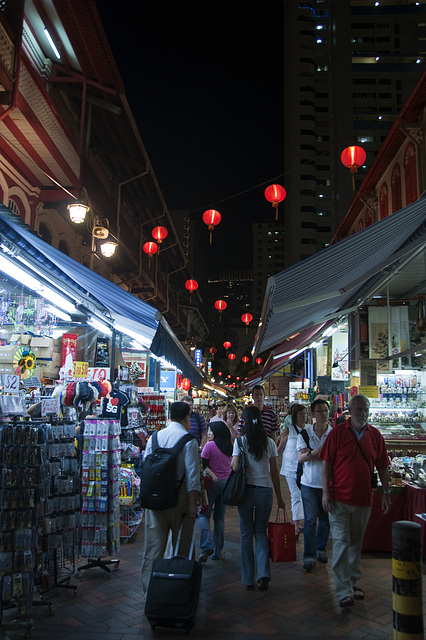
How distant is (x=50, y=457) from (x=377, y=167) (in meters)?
10.9

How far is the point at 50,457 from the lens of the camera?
201 inches

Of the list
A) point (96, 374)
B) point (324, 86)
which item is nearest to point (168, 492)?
point (96, 374)

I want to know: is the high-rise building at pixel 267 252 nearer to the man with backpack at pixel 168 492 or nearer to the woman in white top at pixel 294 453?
the woman in white top at pixel 294 453

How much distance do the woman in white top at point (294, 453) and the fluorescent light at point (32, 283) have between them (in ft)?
11.7

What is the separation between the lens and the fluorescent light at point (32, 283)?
5.22 m

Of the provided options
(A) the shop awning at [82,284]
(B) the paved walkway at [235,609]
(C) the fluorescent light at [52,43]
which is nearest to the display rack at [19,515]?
(B) the paved walkway at [235,609]

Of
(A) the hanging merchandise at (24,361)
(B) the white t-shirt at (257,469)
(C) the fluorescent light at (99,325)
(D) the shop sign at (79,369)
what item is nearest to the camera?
(B) the white t-shirt at (257,469)

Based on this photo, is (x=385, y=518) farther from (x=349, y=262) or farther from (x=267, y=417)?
(x=349, y=262)

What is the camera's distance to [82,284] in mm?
6176

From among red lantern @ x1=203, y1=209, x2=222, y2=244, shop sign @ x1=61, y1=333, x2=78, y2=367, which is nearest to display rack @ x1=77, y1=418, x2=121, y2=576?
shop sign @ x1=61, y1=333, x2=78, y2=367

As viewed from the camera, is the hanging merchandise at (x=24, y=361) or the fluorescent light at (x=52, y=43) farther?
the fluorescent light at (x=52, y=43)

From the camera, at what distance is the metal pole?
10.2 ft

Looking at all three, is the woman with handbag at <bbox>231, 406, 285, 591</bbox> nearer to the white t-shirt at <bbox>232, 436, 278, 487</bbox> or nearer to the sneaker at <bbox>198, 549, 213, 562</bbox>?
the white t-shirt at <bbox>232, 436, 278, 487</bbox>

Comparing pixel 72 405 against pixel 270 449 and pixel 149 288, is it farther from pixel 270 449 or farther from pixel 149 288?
pixel 149 288
